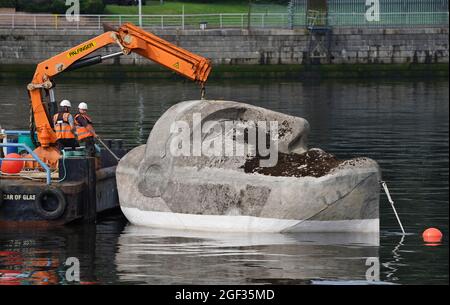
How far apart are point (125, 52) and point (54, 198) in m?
4.36

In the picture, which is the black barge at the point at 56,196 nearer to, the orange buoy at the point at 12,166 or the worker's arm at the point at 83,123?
the orange buoy at the point at 12,166

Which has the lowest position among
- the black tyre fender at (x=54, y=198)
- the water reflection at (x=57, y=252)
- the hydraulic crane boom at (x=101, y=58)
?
the water reflection at (x=57, y=252)

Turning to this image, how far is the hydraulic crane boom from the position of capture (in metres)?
30.5

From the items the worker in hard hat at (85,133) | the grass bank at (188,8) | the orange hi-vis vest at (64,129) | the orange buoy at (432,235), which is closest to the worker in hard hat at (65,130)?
the orange hi-vis vest at (64,129)

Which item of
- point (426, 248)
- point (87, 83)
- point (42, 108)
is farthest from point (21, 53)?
point (426, 248)

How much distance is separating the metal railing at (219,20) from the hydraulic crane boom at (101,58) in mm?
49026

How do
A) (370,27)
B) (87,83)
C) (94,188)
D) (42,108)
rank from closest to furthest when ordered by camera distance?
(94,188) → (42,108) → (87,83) → (370,27)

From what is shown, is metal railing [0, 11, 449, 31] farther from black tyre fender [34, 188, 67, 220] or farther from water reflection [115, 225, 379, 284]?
water reflection [115, 225, 379, 284]

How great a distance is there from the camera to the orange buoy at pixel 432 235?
89.9 ft

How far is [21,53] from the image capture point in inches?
3120
